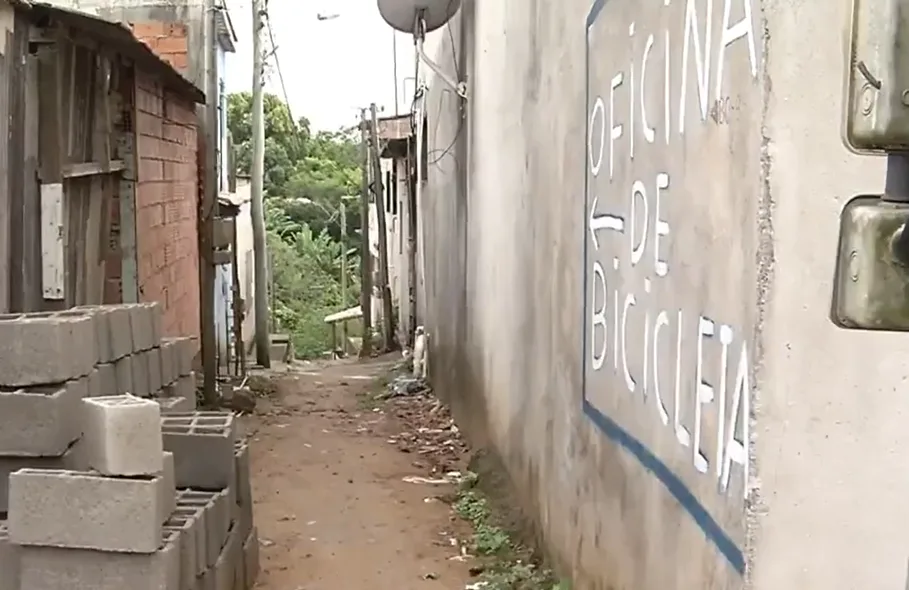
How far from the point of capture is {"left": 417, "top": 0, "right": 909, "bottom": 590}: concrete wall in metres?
2.33

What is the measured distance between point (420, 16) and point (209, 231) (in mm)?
3174

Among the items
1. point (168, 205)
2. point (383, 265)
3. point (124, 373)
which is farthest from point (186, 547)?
point (383, 265)

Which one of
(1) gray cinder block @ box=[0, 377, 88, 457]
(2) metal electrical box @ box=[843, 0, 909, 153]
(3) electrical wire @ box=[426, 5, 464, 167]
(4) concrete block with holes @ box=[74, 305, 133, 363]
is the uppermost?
(3) electrical wire @ box=[426, 5, 464, 167]

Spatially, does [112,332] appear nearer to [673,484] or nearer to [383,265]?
[673,484]

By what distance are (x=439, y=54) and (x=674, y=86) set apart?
9.31 meters

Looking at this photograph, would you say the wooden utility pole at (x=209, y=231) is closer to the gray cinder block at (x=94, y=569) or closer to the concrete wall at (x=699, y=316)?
the concrete wall at (x=699, y=316)

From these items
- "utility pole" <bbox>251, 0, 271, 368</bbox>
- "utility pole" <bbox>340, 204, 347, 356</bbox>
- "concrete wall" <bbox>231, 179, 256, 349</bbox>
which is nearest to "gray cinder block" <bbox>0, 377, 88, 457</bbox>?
"utility pole" <bbox>251, 0, 271, 368</bbox>

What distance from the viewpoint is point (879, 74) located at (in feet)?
4.14

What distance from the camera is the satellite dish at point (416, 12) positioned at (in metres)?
9.85

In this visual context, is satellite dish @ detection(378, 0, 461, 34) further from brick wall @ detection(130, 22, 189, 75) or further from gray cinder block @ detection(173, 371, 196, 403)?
gray cinder block @ detection(173, 371, 196, 403)

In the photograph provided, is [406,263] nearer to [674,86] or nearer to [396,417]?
[396,417]

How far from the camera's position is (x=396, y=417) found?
11.5 m

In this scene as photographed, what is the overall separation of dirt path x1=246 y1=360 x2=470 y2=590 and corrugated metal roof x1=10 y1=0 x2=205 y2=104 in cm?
316

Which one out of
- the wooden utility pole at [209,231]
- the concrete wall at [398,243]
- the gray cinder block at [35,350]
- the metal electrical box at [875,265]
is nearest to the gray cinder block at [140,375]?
the gray cinder block at [35,350]
